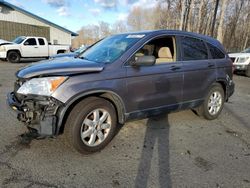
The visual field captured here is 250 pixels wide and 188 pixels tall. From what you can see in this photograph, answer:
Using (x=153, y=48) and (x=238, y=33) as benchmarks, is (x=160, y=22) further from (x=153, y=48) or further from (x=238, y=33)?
(x=153, y=48)

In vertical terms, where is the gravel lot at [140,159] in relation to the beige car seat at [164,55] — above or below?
below

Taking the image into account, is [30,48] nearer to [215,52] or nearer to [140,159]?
[215,52]

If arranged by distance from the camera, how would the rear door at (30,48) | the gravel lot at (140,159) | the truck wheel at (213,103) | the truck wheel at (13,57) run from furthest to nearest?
the rear door at (30,48)
the truck wheel at (13,57)
the truck wheel at (213,103)
the gravel lot at (140,159)

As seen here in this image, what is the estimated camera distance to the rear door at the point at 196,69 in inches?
188

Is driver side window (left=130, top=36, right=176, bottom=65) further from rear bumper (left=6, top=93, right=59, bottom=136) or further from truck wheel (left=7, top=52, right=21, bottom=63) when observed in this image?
truck wheel (left=7, top=52, right=21, bottom=63)

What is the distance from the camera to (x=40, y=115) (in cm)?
334

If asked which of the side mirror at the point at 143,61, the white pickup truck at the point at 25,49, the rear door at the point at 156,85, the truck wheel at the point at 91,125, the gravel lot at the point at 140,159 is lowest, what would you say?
the gravel lot at the point at 140,159

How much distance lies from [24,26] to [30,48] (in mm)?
10413

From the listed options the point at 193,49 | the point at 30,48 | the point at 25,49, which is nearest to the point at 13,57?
the point at 25,49

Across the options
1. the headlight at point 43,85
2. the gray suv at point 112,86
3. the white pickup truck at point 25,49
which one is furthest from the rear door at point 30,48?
the headlight at point 43,85

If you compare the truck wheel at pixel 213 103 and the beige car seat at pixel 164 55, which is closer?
the beige car seat at pixel 164 55

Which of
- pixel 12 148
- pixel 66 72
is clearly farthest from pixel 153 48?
pixel 12 148

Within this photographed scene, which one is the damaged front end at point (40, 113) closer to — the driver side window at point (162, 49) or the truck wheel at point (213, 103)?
the driver side window at point (162, 49)

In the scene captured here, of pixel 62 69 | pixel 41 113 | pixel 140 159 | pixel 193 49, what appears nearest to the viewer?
pixel 41 113
